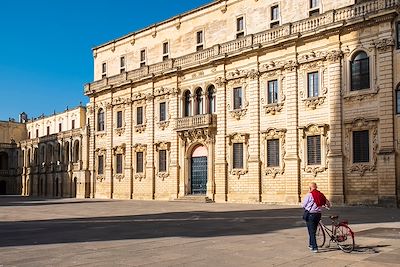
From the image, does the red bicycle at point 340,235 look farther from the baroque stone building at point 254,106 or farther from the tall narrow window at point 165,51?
the tall narrow window at point 165,51

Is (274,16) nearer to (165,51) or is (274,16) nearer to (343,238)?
(165,51)

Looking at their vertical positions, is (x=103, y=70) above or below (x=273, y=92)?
above

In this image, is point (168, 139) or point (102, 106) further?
point (102, 106)

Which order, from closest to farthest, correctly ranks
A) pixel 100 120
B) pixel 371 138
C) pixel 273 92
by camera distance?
pixel 371 138 → pixel 273 92 → pixel 100 120

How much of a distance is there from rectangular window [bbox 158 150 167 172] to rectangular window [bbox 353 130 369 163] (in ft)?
60.4

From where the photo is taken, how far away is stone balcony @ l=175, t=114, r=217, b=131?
39.6m

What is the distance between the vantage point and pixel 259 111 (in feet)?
120

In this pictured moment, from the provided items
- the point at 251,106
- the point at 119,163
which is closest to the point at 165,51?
the point at 119,163

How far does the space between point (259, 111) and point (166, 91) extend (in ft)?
36.1

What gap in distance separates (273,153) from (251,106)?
4016 mm

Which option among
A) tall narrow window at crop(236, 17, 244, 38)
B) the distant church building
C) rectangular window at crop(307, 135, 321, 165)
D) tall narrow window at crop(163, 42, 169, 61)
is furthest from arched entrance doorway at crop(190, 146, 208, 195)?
tall narrow window at crop(163, 42, 169, 61)

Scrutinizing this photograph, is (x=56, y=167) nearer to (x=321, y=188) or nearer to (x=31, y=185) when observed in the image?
(x=31, y=185)

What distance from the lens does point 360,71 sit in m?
31.2

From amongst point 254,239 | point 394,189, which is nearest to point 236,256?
point 254,239
